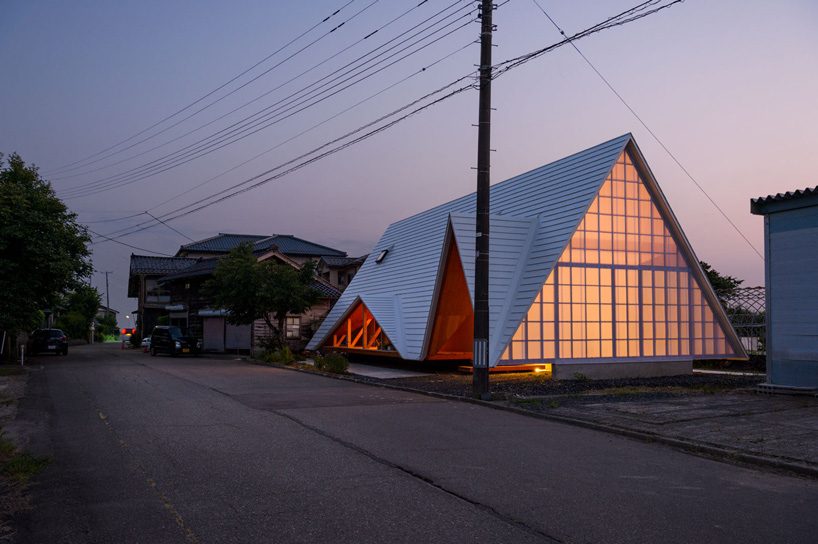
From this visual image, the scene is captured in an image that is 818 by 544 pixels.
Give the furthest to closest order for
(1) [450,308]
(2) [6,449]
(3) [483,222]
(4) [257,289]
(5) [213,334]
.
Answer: (5) [213,334]
(4) [257,289]
(1) [450,308]
(3) [483,222]
(2) [6,449]

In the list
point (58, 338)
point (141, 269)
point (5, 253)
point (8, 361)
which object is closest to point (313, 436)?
point (5, 253)

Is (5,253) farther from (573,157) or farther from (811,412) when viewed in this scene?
(811,412)

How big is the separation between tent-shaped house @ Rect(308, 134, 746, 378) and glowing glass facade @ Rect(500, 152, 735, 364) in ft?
0.11

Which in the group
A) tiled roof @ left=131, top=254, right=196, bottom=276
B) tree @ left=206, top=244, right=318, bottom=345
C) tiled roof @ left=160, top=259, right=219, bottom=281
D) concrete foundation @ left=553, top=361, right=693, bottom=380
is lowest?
concrete foundation @ left=553, top=361, right=693, bottom=380

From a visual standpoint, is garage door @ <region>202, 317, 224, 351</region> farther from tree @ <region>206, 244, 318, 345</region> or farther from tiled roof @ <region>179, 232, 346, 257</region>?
tiled roof @ <region>179, 232, 346, 257</region>

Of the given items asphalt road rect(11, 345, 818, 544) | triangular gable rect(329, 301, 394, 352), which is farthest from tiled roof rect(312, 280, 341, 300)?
asphalt road rect(11, 345, 818, 544)

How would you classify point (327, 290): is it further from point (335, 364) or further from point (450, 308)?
point (450, 308)

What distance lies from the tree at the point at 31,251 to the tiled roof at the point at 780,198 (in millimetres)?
26424

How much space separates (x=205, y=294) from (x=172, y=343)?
12.2ft

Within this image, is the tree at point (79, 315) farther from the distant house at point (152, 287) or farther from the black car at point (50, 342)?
the black car at point (50, 342)

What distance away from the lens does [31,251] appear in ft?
90.1

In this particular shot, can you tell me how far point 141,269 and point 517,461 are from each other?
55.9m

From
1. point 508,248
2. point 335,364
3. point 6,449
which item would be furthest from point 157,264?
point 6,449

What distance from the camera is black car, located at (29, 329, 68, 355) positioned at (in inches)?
1560
